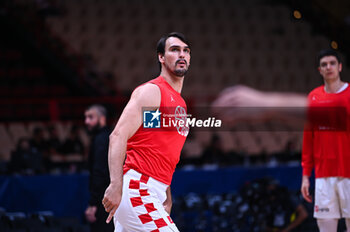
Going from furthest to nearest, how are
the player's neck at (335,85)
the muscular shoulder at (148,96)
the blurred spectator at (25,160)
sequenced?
the blurred spectator at (25,160) < the player's neck at (335,85) < the muscular shoulder at (148,96)

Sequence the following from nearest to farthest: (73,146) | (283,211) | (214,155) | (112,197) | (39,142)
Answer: (112,197), (283,211), (39,142), (73,146), (214,155)

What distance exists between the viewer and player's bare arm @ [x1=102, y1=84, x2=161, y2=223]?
3.16 metres

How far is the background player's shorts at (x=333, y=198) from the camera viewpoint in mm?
4520

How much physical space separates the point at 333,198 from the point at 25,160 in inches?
240

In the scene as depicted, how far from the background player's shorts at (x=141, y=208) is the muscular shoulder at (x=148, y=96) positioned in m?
0.51

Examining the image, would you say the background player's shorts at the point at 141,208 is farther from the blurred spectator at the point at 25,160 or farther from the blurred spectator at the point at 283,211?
the blurred spectator at the point at 25,160

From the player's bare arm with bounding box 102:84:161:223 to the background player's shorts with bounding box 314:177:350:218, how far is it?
221cm

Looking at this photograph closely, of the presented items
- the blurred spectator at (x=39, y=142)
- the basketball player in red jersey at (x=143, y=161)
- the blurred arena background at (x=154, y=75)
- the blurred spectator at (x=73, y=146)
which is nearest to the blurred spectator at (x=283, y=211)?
the blurred arena background at (x=154, y=75)

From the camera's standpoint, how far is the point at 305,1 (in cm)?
1772

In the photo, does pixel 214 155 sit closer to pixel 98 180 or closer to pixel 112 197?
pixel 98 180

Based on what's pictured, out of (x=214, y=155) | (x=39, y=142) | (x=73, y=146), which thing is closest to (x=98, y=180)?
(x=39, y=142)

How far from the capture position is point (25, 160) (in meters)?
8.77

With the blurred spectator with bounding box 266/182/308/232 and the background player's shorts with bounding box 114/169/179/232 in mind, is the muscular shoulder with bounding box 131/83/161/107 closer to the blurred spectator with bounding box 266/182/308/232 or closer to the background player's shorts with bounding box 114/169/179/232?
the background player's shorts with bounding box 114/169/179/232

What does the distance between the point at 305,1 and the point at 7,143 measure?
40.8 feet
